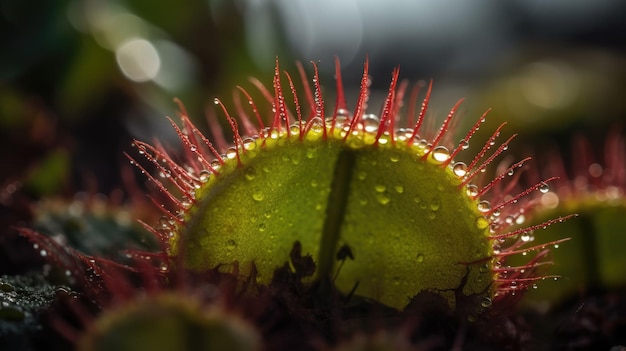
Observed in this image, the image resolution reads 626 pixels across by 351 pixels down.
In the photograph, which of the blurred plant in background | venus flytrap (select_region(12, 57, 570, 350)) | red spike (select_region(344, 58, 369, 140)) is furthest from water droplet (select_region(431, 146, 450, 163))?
the blurred plant in background

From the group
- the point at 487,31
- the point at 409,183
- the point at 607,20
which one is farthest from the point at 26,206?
the point at 487,31

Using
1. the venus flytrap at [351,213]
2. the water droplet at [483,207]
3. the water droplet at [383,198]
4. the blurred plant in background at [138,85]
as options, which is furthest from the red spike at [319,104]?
the blurred plant in background at [138,85]

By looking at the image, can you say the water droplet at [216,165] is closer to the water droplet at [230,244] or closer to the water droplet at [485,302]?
the water droplet at [230,244]

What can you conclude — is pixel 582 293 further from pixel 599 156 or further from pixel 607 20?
pixel 607 20

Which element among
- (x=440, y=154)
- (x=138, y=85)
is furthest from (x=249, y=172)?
(x=138, y=85)

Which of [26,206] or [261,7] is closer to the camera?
[26,206]

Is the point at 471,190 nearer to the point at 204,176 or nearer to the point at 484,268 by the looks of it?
the point at 484,268
